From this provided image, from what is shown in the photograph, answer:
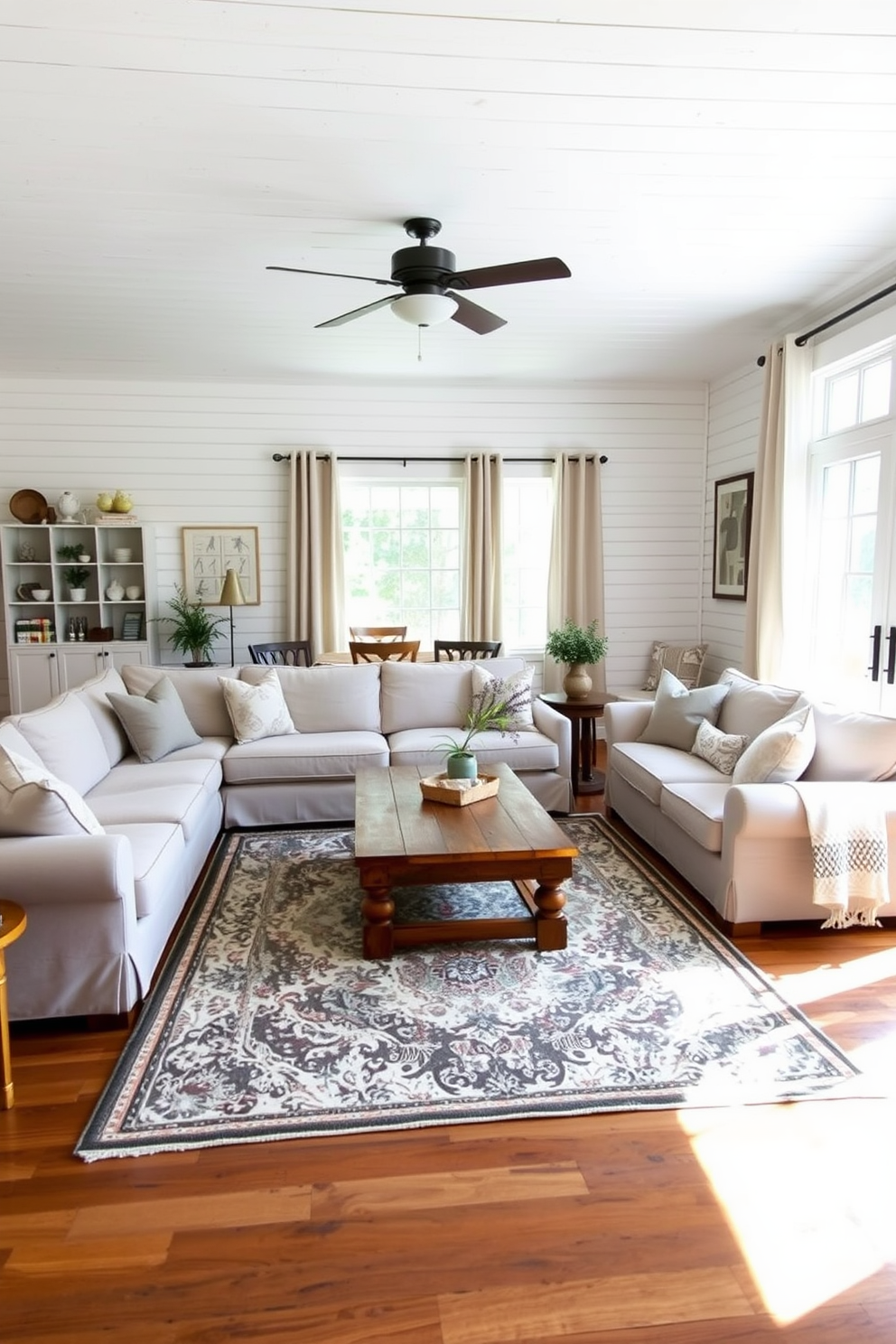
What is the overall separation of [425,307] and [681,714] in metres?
2.46

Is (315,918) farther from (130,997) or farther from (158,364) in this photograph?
(158,364)

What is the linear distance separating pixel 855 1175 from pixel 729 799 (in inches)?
54.6

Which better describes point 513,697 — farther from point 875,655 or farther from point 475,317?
point 475,317

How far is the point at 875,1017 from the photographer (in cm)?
256

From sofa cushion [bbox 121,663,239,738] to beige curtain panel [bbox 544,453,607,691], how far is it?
3.09 meters

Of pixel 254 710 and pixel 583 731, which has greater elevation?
pixel 254 710

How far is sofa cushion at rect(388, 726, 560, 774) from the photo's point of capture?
448cm

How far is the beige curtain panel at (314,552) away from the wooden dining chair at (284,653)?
17 centimetres

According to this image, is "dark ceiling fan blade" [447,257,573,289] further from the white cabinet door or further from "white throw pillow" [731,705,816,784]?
the white cabinet door

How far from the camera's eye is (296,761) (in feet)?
14.3

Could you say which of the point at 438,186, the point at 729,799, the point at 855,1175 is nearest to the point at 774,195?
the point at 438,186

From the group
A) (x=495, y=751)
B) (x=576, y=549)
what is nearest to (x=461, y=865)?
(x=495, y=751)

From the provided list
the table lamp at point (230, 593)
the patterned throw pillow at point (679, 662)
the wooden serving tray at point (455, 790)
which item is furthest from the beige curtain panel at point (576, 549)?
the wooden serving tray at point (455, 790)

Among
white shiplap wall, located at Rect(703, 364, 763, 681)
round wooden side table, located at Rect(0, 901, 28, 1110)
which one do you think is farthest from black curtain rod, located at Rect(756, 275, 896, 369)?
round wooden side table, located at Rect(0, 901, 28, 1110)
